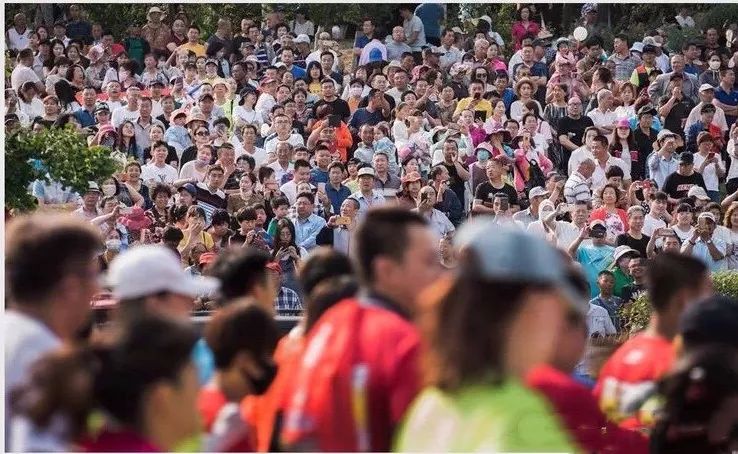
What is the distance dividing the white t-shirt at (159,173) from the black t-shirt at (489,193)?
2.64 metres

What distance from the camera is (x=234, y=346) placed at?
14.7 feet

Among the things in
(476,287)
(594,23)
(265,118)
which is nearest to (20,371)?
(476,287)

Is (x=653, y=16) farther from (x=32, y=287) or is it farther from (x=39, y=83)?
(x=32, y=287)

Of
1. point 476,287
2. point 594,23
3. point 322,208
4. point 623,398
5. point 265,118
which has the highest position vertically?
point 594,23

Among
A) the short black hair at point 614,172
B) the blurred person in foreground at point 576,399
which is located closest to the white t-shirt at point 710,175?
the short black hair at point 614,172

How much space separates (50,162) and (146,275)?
280 inches

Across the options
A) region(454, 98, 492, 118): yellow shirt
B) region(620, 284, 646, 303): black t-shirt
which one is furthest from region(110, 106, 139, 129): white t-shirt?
region(620, 284, 646, 303): black t-shirt

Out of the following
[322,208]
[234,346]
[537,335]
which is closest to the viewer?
[537,335]

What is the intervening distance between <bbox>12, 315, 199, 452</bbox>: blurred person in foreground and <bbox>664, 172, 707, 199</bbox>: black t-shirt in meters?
11.2

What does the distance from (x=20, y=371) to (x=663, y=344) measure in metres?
2.01

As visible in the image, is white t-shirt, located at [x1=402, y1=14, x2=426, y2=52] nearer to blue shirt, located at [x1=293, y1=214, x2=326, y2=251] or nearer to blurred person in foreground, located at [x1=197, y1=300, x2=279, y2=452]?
blue shirt, located at [x1=293, y1=214, x2=326, y2=251]

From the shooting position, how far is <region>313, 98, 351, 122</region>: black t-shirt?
15136 millimetres

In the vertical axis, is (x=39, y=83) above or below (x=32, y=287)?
above

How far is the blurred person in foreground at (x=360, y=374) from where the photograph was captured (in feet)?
12.0
